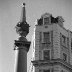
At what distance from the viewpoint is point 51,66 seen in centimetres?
6259

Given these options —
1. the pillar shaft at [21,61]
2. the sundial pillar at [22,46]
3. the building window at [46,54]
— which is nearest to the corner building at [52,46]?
the building window at [46,54]

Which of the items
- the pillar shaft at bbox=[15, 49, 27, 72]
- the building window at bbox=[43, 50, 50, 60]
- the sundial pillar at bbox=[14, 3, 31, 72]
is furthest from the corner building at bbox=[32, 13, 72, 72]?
the pillar shaft at bbox=[15, 49, 27, 72]

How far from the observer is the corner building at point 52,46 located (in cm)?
6300

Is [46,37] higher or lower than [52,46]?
higher

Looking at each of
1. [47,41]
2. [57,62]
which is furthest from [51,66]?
[47,41]

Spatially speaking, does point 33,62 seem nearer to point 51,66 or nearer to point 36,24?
point 51,66

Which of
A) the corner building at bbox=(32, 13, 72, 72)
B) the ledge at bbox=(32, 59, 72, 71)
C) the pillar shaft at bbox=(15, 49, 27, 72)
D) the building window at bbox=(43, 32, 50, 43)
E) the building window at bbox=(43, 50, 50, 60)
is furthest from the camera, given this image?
the building window at bbox=(43, 32, 50, 43)

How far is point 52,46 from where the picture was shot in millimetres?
64812

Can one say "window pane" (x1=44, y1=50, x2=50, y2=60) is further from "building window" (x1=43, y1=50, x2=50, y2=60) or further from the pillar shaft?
the pillar shaft

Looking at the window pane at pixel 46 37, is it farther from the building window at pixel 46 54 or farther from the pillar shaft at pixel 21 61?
the pillar shaft at pixel 21 61

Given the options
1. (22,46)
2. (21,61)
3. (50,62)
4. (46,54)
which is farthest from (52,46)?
(21,61)

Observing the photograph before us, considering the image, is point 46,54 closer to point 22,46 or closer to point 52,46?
point 52,46

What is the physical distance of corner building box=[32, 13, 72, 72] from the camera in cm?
6300

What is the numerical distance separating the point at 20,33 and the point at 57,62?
2668cm
